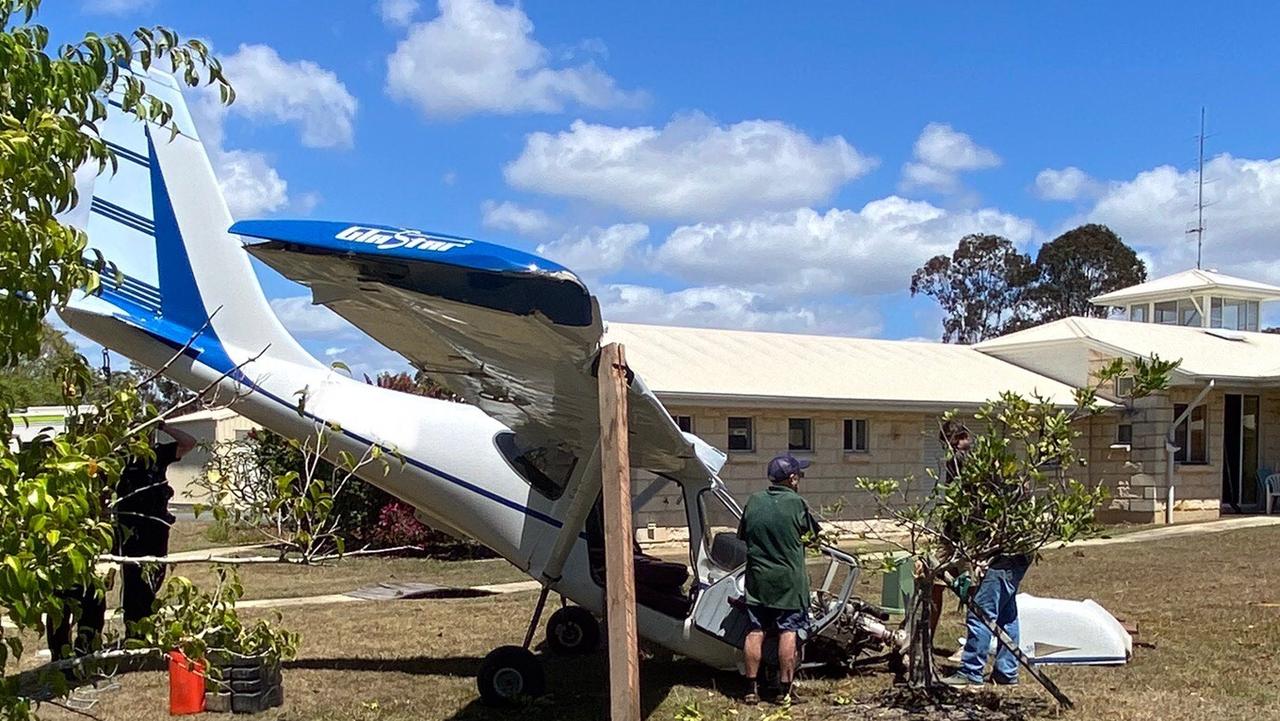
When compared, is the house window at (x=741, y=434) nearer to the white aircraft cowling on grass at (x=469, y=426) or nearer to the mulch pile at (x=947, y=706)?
the white aircraft cowling on grass at (x=469, y=426)

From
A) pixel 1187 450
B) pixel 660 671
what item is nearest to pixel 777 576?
pixel 660 671

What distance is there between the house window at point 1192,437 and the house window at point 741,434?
352 inches

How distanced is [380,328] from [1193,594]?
31.7ft

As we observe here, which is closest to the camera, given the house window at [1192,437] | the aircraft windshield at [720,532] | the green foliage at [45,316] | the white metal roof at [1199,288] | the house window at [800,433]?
the green foliage at [45,316]

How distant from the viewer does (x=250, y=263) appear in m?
8.31

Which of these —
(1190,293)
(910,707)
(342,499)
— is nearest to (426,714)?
(910,707)

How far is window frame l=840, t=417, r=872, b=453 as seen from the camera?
19578 mm

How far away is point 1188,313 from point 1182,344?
4.26 m

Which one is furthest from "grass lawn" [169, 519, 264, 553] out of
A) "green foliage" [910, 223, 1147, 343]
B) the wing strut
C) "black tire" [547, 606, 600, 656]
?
"green foliage" [910, 223, 1147, 343]

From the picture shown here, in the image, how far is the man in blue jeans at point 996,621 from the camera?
24.1ft

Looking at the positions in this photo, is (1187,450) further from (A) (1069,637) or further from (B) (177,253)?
(B) (177,253)

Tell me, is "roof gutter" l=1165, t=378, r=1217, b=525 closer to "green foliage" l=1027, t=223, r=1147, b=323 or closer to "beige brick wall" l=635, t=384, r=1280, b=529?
"beige brick wall" l=635, t=384, r=1280, b=529

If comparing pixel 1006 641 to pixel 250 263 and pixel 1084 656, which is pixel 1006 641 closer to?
pixel 1084 656

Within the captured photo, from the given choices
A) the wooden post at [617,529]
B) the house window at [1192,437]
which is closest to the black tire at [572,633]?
the wooden post at [617,529]
